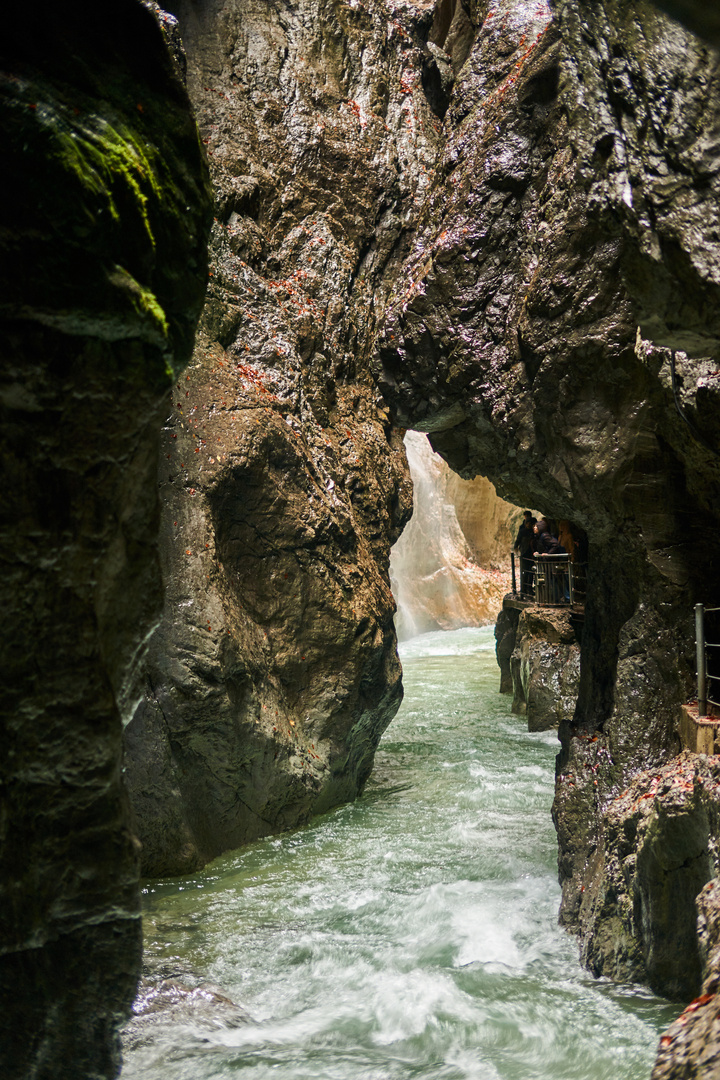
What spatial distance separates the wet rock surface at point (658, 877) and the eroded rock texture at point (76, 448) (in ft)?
10.1

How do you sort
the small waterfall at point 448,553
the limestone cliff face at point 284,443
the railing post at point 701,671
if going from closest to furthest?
the railing post at point 701,671, the limestone cliff face at point 284,443, the small waterfall at point 448,553

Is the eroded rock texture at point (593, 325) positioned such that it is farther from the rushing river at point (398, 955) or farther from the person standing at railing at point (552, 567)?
the person standing at railing at point (552, 567)

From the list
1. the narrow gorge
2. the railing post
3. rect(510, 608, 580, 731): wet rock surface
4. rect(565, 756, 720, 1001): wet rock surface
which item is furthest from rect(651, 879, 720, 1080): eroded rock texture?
rect(510, 608, 580, 731): wet rock surface

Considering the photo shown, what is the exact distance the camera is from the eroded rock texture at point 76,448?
2.90m

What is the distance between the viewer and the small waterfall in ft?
99.0

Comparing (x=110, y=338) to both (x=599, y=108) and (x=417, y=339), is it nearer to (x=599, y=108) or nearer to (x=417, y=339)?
(x=599, y=108)

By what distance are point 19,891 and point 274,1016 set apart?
284 cm

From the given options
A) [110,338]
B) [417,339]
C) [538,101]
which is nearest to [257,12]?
[538,101]

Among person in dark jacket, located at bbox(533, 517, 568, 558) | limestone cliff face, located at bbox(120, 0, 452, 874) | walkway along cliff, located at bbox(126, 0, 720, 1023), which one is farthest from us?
person in dark jacket, located at bbox(533, 517, 568, 558)

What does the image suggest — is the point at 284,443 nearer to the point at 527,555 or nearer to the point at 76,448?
the point at 76,448

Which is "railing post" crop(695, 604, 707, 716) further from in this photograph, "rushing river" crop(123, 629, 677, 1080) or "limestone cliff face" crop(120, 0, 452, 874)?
"limestone cliff face" crop(120, 0, 452, 874)

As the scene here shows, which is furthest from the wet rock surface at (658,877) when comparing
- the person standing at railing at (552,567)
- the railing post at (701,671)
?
the person standing at railing at (552,567)

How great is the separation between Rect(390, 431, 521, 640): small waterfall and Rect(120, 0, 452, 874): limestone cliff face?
60.4ft

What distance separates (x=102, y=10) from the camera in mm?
3146
